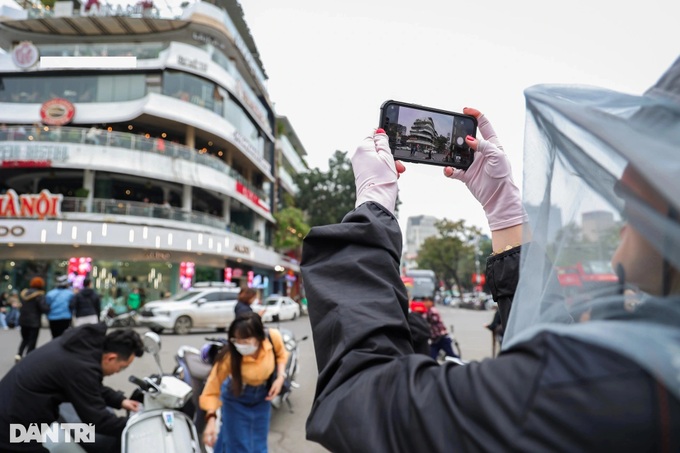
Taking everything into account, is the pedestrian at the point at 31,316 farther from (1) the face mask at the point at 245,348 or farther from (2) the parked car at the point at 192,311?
(1) the face mask at the point at 245,348

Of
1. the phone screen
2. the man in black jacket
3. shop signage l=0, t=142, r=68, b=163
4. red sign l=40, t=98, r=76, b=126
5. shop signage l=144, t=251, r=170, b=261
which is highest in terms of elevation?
red sign l=40, t=98, r=76, b=126

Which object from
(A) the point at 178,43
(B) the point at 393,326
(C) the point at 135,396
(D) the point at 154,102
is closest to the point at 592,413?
(B) the point at 393,326

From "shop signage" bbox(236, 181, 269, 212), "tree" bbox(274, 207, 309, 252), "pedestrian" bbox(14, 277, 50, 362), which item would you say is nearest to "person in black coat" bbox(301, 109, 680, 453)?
"pedestrian" bbox(14, 277, 50, 362)

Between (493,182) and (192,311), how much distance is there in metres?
14.7

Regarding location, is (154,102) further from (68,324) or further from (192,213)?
(68,324)

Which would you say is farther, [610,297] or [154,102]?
[154,102]

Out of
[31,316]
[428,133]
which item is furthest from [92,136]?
[428,133]

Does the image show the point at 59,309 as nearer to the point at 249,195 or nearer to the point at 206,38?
the point at 249,195

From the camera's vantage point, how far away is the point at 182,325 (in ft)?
47.9

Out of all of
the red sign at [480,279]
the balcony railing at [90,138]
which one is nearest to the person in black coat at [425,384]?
the red sign at [480,279]

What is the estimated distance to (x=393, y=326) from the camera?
30.2 inches

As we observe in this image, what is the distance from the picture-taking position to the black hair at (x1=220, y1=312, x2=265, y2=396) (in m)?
3.41

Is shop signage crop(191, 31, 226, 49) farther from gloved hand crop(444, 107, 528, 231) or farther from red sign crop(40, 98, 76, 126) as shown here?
Answer: gloved hand crop(444, 107, 528, 231)

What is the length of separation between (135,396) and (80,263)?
18.5 meters
